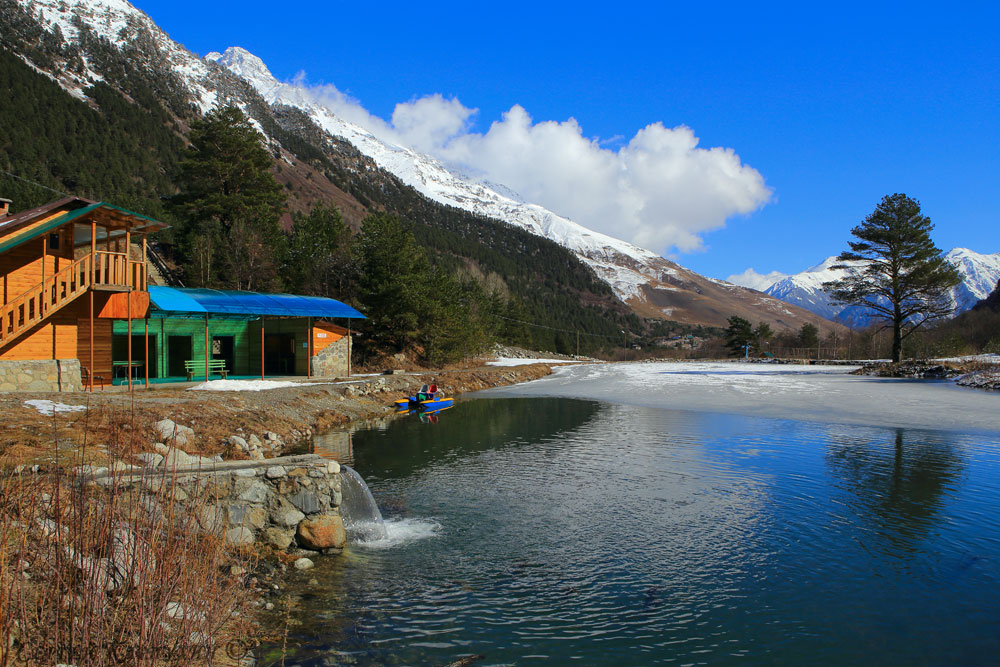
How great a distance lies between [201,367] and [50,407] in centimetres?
1680

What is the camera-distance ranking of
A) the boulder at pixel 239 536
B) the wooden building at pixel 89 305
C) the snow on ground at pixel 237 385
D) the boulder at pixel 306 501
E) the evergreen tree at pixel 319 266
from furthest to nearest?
the evergreen tree at pixel 319 266 → the snow on ground at pixel 237 385 → the wooden building at pixel 89 305 → the boulder at pixel 306 501 → the boulder at pixel 239 536

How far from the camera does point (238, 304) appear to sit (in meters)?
26.9

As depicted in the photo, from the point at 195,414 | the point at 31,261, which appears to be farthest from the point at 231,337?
the point at 195,414

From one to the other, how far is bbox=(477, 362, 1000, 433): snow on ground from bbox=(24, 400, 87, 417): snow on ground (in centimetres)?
2145

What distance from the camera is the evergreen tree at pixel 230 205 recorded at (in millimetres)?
41281

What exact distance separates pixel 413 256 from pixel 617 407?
21.8m

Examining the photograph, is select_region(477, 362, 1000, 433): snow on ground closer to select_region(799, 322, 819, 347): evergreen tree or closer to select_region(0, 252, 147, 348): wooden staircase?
select_region(0, 252, 147, 348): wooden staircase

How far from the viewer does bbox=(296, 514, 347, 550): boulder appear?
8844mm

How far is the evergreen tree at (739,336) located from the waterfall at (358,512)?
88624mm

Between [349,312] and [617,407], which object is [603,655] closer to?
[617,407]

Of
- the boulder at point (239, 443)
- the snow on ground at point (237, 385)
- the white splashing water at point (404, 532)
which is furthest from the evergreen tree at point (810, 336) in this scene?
the white splashing water at point (404, 532)

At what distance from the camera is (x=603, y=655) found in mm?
6066

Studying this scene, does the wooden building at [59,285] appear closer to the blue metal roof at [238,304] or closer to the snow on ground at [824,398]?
the blue metal roof at [238,304]

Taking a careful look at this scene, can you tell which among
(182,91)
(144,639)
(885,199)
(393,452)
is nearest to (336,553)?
(144,639)
